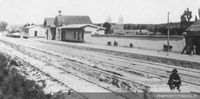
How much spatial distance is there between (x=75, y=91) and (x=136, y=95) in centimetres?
217

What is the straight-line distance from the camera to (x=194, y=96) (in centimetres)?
862

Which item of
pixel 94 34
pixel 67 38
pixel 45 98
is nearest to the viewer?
pixel 45 98

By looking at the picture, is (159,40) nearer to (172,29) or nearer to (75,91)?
(172,29)

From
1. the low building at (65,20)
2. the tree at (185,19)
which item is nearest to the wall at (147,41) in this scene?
the tree at (185,19)

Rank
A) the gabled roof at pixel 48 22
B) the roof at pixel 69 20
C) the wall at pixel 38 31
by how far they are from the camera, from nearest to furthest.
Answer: the roof at pixel 69 20 → the gabled roof at pixel 48 22 → the wall at pixel 38 31

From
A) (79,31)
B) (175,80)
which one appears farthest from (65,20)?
(175,80)

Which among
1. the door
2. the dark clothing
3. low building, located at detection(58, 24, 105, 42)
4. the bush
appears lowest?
the bush

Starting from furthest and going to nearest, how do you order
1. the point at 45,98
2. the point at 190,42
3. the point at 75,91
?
the point at 190,42
the point at 75,91
the point at 45,98

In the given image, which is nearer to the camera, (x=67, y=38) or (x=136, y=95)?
(x=136, y=95)

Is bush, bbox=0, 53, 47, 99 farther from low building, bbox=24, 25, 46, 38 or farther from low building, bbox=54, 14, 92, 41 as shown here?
low building, bbox=24, 25, 46, 38

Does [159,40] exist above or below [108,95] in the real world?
above

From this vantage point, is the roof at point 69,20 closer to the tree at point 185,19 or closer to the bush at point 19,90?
the tree at point 185,19

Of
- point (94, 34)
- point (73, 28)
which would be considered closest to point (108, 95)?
point (94, 34)

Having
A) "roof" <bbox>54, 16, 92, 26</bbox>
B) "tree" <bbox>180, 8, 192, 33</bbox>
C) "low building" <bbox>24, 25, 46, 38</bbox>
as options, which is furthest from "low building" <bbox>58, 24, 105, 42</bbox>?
"low building" <bbox>24, 25, 46, 38</bbox>
